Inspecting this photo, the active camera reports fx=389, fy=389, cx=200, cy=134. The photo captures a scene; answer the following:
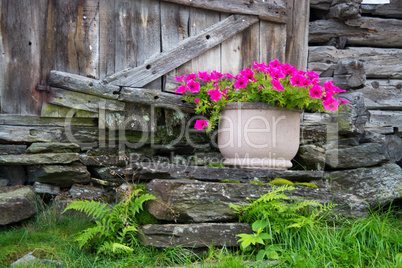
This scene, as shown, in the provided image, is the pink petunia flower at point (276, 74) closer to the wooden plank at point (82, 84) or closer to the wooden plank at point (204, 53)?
the wooden plank at point (204, 53)

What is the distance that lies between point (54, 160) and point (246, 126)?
181 cm

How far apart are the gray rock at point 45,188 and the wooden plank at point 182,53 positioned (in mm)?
1157

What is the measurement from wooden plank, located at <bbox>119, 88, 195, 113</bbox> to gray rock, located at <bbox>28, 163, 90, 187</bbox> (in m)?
0.80

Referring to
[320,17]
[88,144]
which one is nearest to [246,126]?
[88,144]

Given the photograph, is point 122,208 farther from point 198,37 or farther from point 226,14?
point 226,14

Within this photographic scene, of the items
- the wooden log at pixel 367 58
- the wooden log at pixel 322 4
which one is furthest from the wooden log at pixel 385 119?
the wooden log at pixel 322 4

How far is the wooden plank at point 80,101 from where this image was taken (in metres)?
3.74

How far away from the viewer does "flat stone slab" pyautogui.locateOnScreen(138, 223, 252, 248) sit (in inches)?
104

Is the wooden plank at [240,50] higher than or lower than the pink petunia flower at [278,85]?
higher

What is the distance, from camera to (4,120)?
363 cm

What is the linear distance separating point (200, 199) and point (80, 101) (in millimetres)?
1702

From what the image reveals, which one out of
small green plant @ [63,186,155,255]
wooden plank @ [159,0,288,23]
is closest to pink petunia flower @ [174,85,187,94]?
wooden plank @ [159,0,288,23]

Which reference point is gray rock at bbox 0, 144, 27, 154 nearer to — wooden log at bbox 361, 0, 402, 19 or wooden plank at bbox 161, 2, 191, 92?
wooden plank at bbox 161, 2, 191, 92

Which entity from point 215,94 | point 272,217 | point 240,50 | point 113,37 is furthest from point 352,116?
point 113,37
